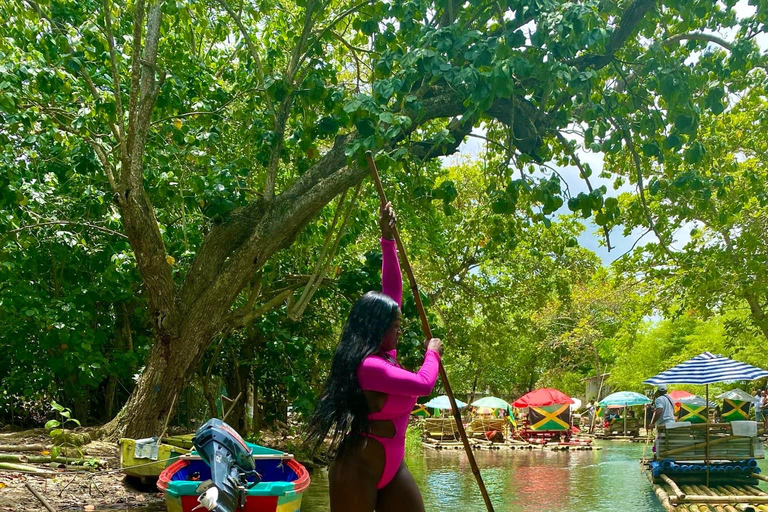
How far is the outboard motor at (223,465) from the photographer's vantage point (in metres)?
3.87

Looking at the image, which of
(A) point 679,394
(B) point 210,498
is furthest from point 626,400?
(B) point 210,498

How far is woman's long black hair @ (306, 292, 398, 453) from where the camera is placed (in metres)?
3.33

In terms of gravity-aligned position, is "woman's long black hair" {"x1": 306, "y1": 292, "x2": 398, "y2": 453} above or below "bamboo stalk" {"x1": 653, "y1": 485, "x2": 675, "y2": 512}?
above

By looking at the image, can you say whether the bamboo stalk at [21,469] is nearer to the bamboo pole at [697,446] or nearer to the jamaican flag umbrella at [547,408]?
the bamboo pole at [697,446]

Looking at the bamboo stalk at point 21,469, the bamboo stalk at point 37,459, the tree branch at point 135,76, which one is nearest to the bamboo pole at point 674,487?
the bamboo stalk at point 37,459

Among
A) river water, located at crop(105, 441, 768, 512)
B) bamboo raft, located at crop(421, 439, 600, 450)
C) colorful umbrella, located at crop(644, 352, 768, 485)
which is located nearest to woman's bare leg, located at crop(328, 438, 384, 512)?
river water, located at crop(105, 441, 768, 512)

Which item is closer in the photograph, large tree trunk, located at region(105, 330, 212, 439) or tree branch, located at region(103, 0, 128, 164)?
tree branch, located at region(103, 0, 128, 164)

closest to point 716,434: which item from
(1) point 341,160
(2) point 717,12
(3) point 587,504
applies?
(3) point 587,504

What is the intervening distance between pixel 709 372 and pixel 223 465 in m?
12.7

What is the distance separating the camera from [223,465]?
163 inches

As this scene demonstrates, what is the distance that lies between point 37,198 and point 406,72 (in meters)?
7.59

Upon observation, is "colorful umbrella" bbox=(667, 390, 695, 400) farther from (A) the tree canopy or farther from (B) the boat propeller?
(B) the boat propeller

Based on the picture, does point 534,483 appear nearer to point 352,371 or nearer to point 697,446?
point 697,446

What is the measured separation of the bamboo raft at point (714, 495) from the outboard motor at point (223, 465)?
670cm
